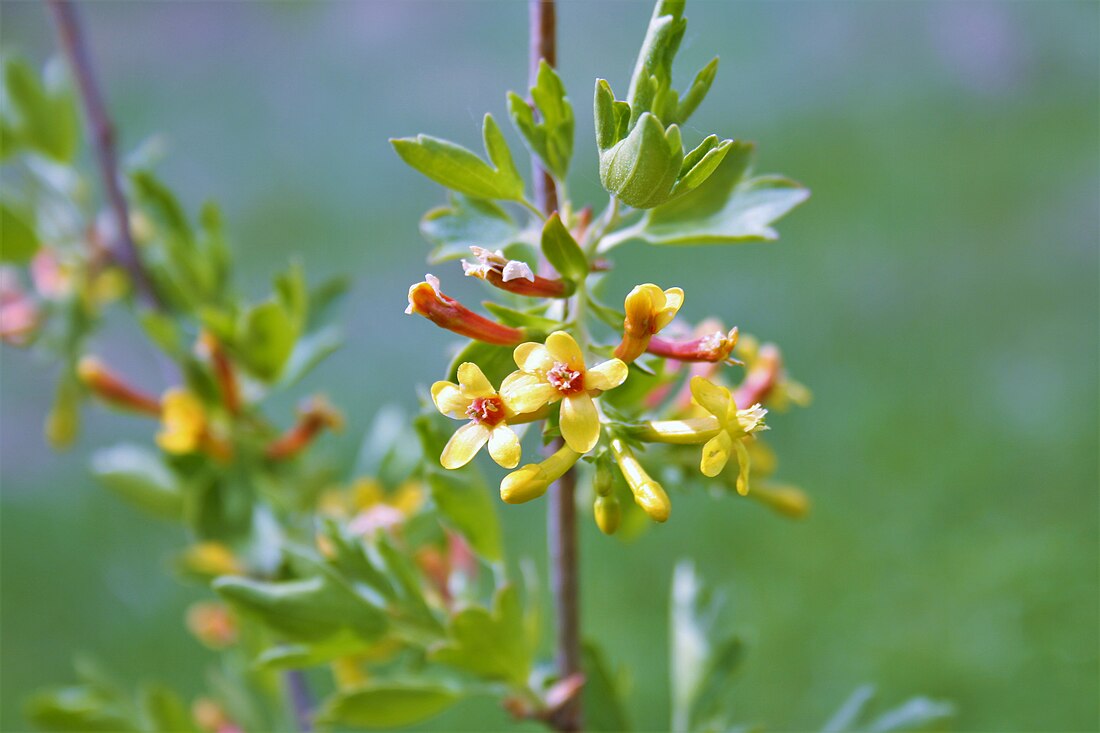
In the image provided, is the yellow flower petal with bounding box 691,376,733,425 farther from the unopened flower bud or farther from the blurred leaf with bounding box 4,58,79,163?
the blurred leaf with bounding box 4,58,79,163

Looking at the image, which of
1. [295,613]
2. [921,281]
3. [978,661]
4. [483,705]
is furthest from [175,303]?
[921,281]

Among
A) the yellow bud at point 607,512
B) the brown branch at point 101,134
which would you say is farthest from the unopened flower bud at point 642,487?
the brown branch at point 101,134

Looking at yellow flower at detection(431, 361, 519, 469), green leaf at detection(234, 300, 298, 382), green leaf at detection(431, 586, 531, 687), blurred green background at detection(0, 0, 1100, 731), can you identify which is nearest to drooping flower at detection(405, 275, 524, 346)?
yellow flower at detection(431, 361, 519, 469)

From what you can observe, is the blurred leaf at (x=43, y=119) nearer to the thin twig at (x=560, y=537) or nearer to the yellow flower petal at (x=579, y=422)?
the thin twig at (x=560, y=537)

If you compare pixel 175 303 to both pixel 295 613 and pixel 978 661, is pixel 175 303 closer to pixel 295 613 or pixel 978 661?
pixel 295 613

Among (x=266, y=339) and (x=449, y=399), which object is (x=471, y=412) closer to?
(x=449, y=399)
